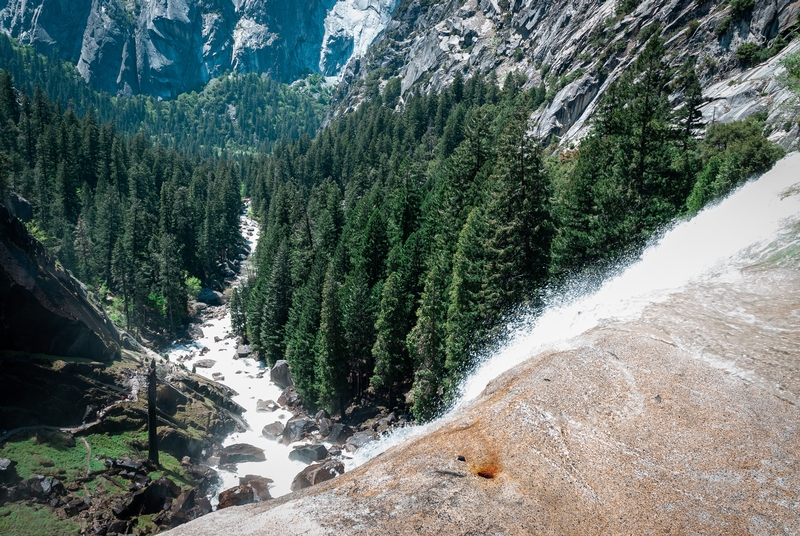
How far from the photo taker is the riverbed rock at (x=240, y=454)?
3616cm

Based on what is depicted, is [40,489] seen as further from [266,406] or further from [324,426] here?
[266,406]

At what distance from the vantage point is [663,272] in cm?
1877

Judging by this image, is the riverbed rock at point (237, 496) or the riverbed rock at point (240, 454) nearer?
the riverbed rock at point (237, 496)

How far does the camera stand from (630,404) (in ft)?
32.9

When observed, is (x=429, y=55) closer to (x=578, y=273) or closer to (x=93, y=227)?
(x=93, y=227)

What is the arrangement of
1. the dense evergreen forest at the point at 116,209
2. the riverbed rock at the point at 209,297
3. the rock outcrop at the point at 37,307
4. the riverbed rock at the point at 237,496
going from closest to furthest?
the riverbed rock at the point at 237,496
the rock outcrop at the point at 37,307
the dense evergreen forest at the point at 116,209
the riverbed rock at the point at 209,297

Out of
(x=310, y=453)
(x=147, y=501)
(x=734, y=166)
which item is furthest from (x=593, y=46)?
(x=147, y=501)

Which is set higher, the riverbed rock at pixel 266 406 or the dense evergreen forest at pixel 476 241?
the dense evergreen forest at pixel 476 241

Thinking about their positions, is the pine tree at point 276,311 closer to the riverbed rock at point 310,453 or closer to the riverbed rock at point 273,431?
the riverbed rock at point 273,431

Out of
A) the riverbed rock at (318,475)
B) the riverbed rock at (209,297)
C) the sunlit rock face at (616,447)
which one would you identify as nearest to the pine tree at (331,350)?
the riverbed rock at (318,475)

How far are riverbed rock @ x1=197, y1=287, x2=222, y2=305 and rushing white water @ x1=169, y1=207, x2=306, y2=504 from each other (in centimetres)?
563

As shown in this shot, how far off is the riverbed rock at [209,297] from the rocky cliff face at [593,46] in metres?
67.0

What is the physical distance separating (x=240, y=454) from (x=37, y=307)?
18.7m

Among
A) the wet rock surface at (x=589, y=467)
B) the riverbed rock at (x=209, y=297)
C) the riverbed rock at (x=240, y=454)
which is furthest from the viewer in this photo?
the riverbed rock at (x=209, y=297)
